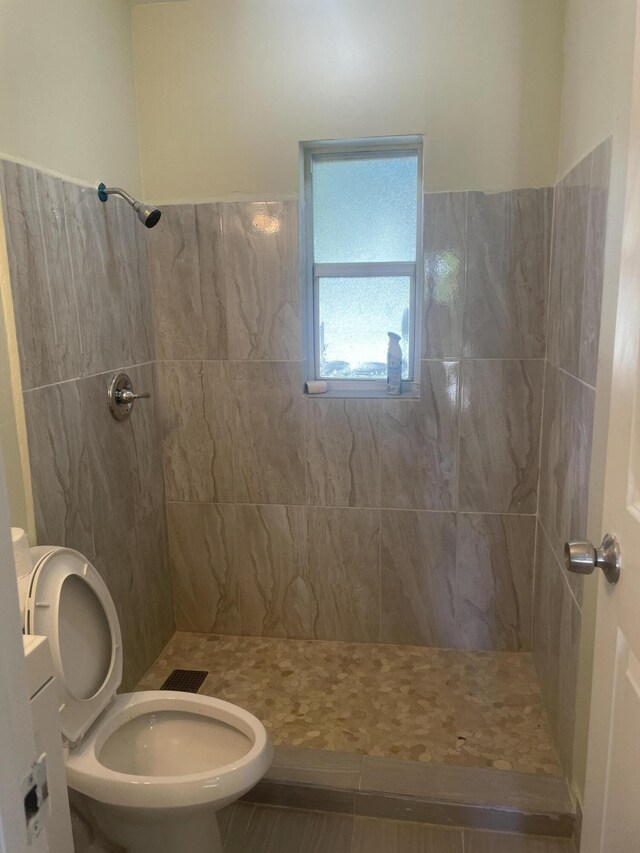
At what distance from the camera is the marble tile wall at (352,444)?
6.77 ft

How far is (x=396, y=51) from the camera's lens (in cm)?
196

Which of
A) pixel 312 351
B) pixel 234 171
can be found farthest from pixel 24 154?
pixel 312 351

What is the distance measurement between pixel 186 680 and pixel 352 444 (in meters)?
1.05

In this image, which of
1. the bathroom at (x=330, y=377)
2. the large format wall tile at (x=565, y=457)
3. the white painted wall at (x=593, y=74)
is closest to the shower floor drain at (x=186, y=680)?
the bathroom at (x=330, y=377)

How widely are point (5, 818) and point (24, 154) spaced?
1509 mm

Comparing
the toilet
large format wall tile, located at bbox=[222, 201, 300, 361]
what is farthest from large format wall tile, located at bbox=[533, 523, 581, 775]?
large format wall tile, located at bbox=[222, 201, 300, 361]

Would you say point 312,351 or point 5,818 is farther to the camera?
point 312,351

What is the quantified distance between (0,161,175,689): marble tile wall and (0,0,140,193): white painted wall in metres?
0.08

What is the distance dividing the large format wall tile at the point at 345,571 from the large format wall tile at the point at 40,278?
1.09 m

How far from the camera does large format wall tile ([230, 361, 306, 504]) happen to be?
7.32 feet

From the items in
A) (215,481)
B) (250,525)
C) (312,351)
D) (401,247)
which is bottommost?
(250,525)

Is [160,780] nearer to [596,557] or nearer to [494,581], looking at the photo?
[596,557]

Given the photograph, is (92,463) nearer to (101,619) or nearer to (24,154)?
(101,619)

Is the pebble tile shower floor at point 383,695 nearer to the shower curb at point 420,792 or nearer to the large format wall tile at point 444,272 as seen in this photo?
the shower curb at point 420,792
